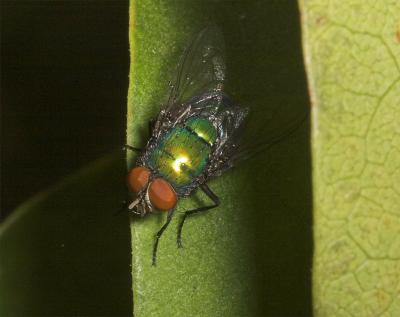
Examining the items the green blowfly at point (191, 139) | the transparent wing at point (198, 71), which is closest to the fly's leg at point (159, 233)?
the green blowfly at point (191, 139)

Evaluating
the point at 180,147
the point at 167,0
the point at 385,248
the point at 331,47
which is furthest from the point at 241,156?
the point at 331,47

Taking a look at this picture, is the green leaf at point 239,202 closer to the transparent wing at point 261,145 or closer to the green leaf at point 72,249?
the transparent wing at point 261,145

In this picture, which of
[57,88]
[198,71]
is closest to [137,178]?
[198,71]

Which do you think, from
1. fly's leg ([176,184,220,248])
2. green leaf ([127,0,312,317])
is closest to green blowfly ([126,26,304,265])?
fly's leg ([176,184,220,248])

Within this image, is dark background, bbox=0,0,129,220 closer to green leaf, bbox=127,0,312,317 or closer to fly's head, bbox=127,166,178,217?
fly's head, bbox=127,166,178,217

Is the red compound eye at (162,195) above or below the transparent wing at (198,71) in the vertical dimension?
below

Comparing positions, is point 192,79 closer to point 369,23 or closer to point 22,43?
point 22,43
